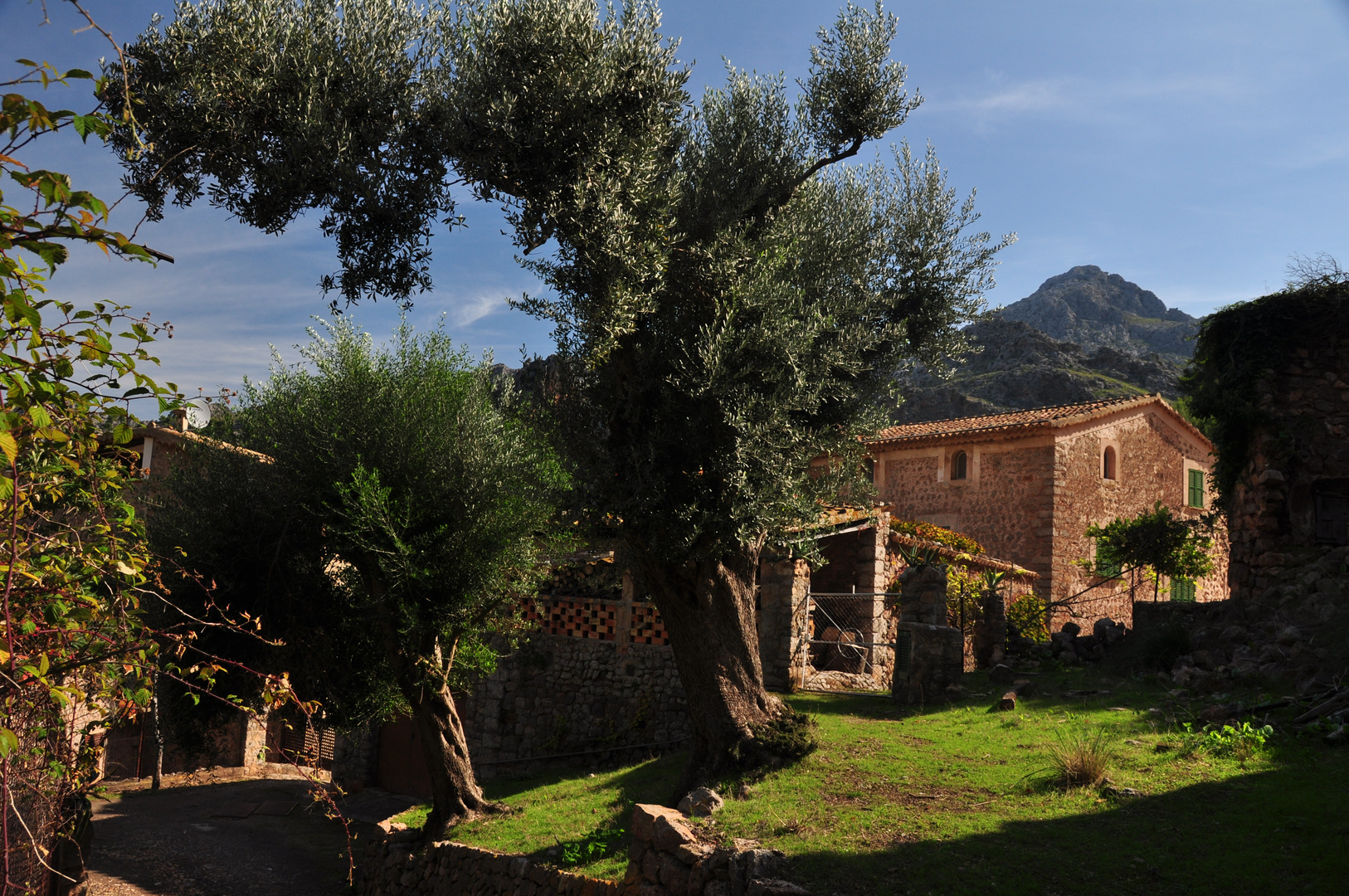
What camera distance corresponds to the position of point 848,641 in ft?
54.5

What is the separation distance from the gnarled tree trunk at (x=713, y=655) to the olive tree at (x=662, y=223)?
0.03m

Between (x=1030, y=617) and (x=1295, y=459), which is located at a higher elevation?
(x=1295, y=459)

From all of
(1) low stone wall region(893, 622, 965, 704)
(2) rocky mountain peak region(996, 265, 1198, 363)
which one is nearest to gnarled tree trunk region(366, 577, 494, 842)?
(1) low stone wall region(893, 622, 965, 704)

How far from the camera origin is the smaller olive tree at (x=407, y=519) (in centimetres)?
1084

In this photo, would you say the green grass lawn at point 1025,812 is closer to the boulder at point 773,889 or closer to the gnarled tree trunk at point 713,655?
the boulder at point 773,889

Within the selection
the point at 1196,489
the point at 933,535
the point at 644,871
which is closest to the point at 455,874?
the point at 644,871

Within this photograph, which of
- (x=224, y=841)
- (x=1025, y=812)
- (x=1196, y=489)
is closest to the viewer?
(x=1025, y=812)

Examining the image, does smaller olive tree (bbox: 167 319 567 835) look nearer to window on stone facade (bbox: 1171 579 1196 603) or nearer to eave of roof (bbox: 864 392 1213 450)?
eave of roof (bbox: 864 392 1213 450)

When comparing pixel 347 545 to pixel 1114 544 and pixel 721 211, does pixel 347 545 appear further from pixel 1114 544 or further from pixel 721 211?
pixel 1114 544

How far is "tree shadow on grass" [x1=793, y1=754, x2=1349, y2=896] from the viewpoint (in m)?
6.23

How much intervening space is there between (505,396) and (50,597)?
10118mm

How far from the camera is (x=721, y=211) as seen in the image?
9781 mm

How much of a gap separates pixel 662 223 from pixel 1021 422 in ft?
59.1

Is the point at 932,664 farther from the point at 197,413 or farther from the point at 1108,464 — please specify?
the point at 1108,464
